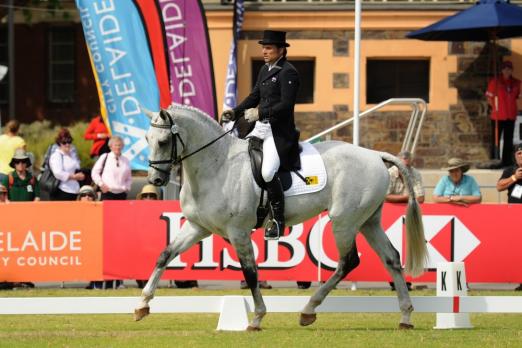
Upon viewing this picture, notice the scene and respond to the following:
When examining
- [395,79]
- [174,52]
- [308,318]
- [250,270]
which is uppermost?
[174,52]

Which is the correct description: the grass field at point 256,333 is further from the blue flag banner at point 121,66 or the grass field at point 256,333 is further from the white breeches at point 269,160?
the blue flag banner at point 121,66

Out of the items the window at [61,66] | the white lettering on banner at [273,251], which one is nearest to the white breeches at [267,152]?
the white lettering on banner at [273,251]

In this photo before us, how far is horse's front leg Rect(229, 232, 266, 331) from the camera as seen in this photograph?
43.8ft

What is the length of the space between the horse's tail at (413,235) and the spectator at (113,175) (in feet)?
22.6

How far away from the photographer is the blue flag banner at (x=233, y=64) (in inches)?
957

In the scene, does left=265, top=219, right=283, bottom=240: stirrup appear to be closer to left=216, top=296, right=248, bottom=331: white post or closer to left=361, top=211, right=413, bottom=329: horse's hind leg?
left=216, top=296, right=248, bottom=331: white post

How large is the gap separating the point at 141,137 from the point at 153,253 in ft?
Answer: 12.5

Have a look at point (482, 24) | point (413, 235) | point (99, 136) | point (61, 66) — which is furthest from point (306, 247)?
point (61, 66)

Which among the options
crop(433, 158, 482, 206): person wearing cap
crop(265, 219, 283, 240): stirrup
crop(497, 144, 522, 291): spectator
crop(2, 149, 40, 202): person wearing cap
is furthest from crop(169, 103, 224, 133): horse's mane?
crop(497, 144, 522, 291): spectator

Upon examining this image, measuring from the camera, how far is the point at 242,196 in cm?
1348

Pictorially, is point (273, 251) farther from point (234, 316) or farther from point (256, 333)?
point (256, 333)

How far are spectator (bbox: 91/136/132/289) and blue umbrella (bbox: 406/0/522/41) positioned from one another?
668 cm

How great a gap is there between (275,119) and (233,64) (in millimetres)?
11603

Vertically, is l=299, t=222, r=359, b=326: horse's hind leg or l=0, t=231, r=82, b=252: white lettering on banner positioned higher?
l=299, t=222, r=359, b=326: horse's hind leg
